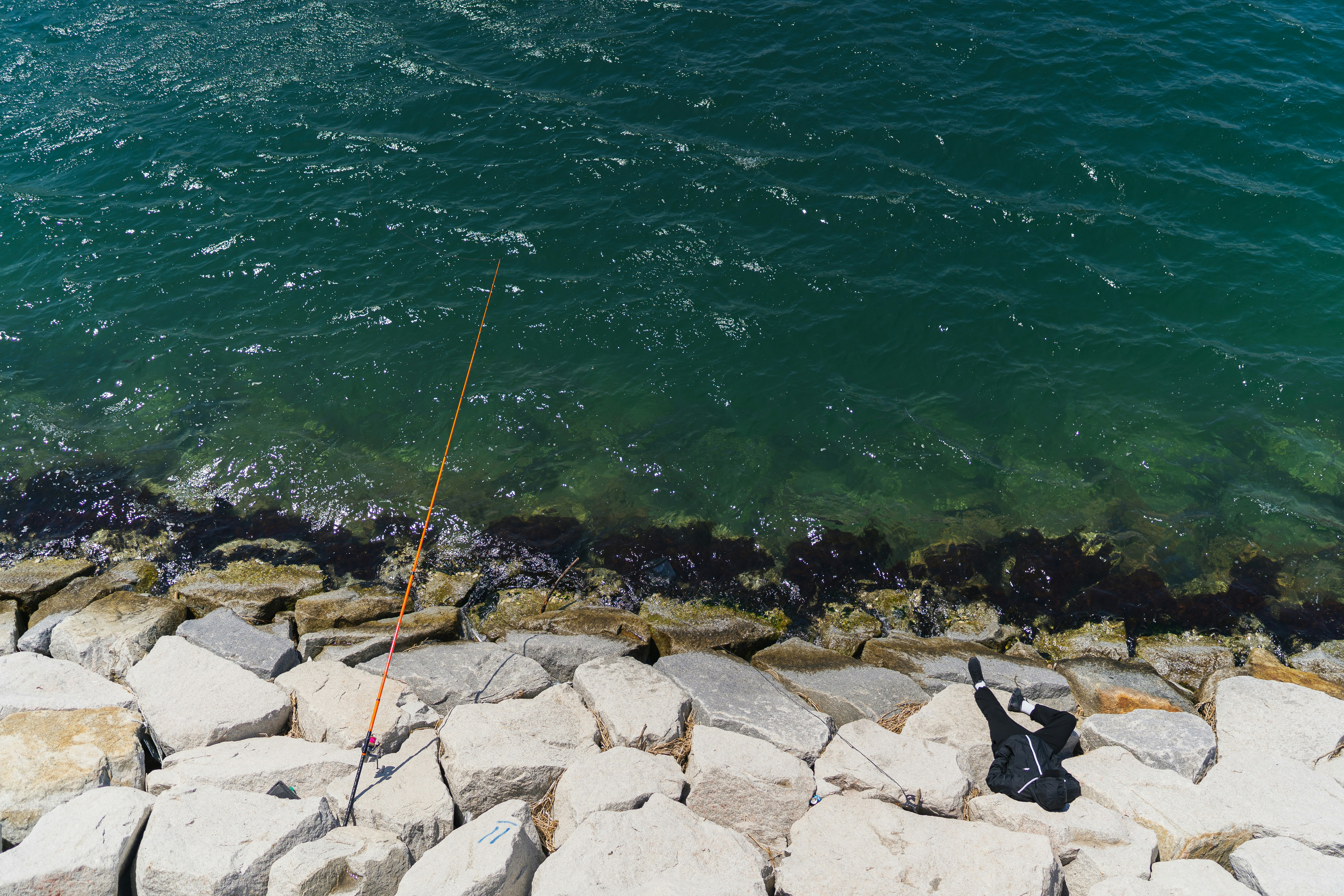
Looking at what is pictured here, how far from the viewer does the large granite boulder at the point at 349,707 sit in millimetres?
8500

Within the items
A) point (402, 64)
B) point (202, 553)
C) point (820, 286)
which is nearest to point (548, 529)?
point (202, 553)

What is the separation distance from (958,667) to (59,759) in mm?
10251

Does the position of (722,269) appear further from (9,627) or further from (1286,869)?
(9,627)

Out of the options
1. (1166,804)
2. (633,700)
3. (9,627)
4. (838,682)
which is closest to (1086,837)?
(1166,804)

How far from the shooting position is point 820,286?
1575cm

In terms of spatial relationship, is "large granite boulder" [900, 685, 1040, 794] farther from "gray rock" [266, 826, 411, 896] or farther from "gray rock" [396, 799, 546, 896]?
"gray rock" [266, 826, 411, 896]

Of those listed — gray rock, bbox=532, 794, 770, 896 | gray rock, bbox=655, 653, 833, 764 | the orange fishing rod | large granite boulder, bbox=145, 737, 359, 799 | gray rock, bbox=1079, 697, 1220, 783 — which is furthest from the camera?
gray rock, bbox=655, 653, 833, 764

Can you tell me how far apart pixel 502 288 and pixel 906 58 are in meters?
12.8

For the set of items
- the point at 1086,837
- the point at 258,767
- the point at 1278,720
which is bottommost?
the point at 1278,720

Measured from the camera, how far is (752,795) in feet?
25.5

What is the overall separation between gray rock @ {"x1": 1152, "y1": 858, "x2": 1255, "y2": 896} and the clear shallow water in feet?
18.5

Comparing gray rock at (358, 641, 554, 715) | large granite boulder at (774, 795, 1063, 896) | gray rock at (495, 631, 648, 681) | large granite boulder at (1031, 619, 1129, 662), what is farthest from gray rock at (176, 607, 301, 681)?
large granite boulder at (1031, 619, 1129, 662)

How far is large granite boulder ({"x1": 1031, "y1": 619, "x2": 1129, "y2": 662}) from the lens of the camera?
10.7 meters

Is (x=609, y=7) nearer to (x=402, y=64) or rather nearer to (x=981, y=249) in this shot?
(x=402, y=64)
